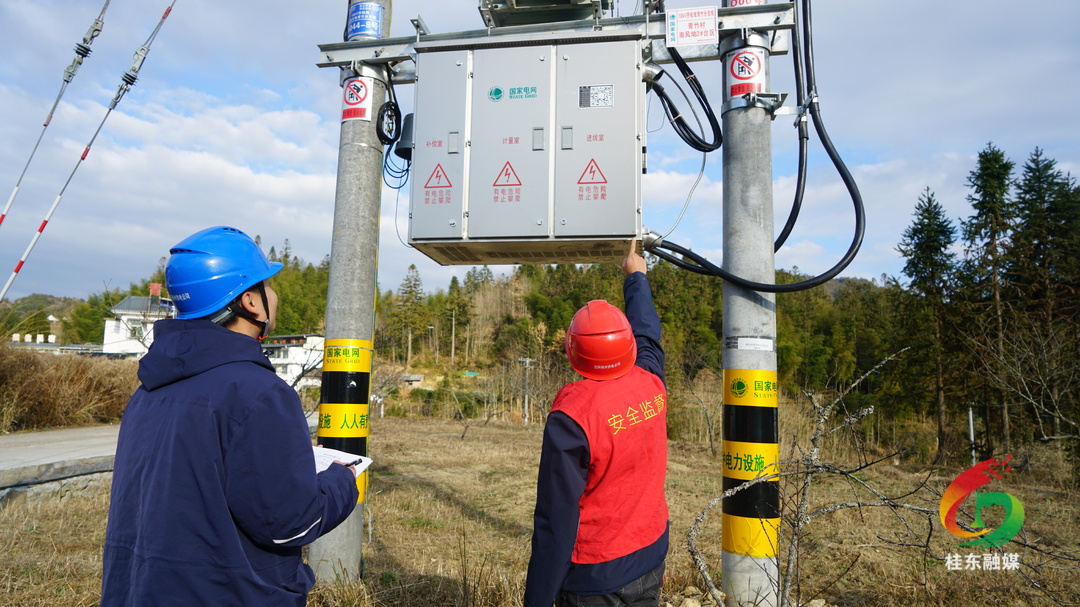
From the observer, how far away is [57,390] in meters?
12.3

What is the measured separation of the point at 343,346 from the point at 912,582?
479cm

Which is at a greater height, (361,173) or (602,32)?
(602,32)

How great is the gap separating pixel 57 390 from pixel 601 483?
13.8 metres

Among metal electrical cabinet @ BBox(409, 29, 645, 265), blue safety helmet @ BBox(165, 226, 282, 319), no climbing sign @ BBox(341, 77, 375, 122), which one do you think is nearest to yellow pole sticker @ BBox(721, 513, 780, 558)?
metal electrical cabinet @ BBox(409, 29, 645, 265)

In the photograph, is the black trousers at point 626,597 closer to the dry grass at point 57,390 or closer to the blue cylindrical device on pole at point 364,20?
the blue cylindrical device on pole at point 364,20

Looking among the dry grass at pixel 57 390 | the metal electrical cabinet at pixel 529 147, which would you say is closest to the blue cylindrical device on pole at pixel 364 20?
the metal electrical cabinet at pixel 529 147

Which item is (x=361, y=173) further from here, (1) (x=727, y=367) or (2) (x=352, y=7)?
(1) (x=727, y=367)

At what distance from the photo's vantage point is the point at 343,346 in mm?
4750

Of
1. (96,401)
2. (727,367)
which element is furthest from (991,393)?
(96,401)

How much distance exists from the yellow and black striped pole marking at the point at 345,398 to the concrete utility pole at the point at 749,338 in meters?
2.65

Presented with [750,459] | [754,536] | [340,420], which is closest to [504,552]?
[340,420]

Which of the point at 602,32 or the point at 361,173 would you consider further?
the point at 361,173

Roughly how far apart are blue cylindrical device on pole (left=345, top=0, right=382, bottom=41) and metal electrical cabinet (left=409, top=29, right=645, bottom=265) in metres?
0.61

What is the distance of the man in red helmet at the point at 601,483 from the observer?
95.5 inches
